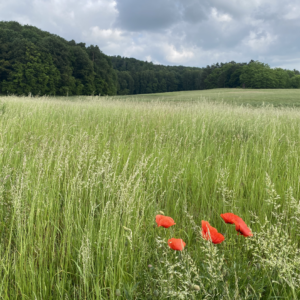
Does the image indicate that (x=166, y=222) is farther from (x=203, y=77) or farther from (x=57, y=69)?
(x=203, y=77)

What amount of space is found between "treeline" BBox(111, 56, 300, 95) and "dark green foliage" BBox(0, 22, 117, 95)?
2060 centimetres

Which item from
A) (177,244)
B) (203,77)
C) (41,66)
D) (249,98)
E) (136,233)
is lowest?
(136,233)

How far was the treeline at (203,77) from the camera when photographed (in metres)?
56.8

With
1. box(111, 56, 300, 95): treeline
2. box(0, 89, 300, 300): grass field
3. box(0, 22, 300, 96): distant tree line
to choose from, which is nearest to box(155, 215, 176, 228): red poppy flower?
box(0, 89, 300, 300): grass field

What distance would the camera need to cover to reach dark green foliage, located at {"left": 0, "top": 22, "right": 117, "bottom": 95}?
33.9 m

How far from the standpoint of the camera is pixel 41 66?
3453 centimetres

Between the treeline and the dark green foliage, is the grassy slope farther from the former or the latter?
the treeline

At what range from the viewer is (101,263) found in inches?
47.7

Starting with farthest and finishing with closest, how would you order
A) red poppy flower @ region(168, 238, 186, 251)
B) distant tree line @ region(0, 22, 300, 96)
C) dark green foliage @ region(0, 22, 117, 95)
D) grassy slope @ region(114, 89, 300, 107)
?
distant tree line @ region(0, 22, 300, 96) < dark green foliage @ region(0, 22, 117, 95) < grassy slope @ region(114, 89, 300, 107) < red poppy flower @ region(168, 238, 186, 251)

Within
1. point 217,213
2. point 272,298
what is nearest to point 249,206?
point 217,213

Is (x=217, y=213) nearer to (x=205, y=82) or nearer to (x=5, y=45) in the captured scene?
(x=5, y=45)

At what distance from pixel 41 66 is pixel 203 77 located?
5622 centimetres

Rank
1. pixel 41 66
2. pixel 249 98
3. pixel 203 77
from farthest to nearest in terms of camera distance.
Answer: pixel 203 77 → pixel 41 66 → pixel 249 98

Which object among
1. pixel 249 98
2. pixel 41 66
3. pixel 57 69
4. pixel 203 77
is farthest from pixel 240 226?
pixel 203 77
